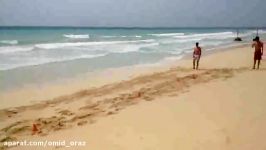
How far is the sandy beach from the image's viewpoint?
4.10 metres

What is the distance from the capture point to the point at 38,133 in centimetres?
470

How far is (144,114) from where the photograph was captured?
17.4ft

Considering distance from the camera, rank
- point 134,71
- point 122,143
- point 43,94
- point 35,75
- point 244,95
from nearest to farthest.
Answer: point 122,143 → point 244,95 → point 43,94 → point 35,75 → point 134,71

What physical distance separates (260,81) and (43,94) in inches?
193

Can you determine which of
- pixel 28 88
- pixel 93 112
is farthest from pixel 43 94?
pixel 93 112

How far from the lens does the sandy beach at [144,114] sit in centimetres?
410

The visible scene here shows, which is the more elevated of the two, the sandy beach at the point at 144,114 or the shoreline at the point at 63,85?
the sandy beach at the point at 144,114

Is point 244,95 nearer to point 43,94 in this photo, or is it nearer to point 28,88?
point 43,94

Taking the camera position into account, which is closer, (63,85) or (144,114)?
(144,114)

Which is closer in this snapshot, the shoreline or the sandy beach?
the sandy beach

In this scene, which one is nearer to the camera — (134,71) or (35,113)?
(35,113)

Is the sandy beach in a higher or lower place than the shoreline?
higher

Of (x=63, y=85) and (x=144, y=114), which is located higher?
(x=144, y=114)

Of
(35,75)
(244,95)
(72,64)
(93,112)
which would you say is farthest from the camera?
(72,64)
